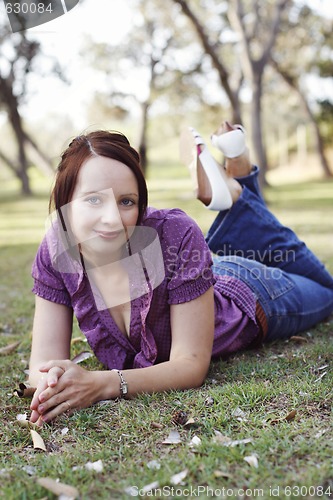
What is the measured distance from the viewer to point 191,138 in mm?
3322

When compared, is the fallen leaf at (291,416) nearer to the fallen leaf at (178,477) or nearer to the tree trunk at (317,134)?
the fallen leaf at (178,477)

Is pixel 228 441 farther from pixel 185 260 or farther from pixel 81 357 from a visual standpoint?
pixel 81 357

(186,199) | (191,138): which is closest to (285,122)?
(186,199)

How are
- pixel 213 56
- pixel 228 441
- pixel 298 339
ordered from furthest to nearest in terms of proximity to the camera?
pixel 213 56 < pixel 298 339 < pixel 228 441

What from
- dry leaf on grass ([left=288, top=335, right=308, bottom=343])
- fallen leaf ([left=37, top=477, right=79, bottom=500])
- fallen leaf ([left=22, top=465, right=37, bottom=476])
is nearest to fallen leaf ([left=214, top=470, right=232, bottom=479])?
fallen leaf ([left=37, top=477, right=79, bottom=500])

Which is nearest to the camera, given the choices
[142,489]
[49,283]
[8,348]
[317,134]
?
[142,489]

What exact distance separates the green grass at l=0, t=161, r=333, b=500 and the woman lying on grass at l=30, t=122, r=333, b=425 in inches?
4.0

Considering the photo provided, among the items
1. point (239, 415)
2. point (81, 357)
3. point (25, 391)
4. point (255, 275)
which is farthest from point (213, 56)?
point (239, 415)

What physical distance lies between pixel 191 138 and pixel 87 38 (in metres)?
22.9

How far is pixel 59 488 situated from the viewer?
1.58m

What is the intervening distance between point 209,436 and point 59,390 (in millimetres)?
540

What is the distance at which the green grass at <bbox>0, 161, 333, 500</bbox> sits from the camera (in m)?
1.57

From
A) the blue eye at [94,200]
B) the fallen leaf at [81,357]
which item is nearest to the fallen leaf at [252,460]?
the blue eye at [94,200]

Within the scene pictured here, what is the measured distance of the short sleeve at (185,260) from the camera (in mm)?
2248
